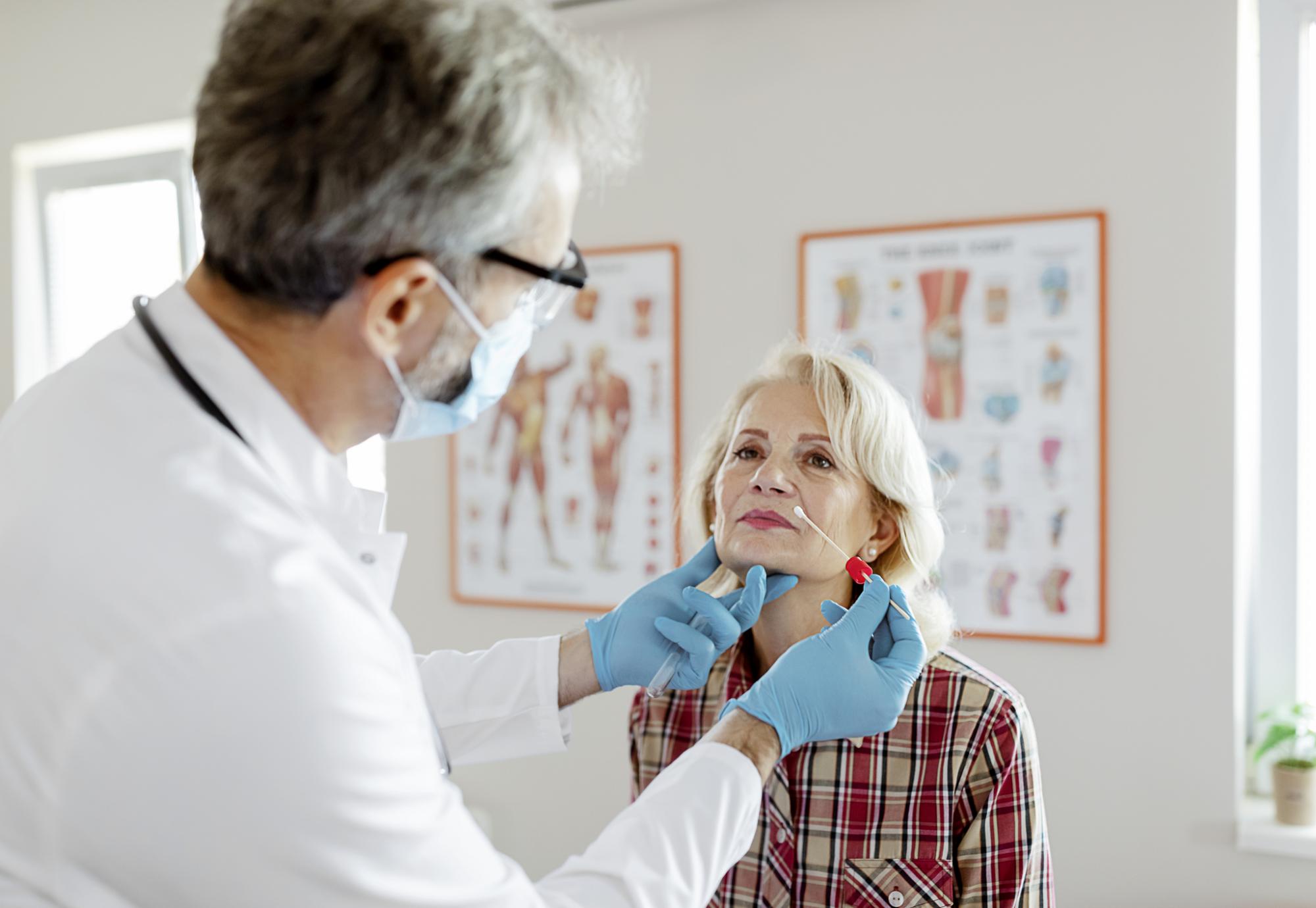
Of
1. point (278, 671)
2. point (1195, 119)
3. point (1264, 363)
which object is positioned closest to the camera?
point (278, 671)

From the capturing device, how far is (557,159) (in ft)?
3.08

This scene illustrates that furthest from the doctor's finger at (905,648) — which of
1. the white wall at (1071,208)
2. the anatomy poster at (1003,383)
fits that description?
the white wall at (1071,208)

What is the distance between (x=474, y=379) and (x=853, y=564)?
68 cm

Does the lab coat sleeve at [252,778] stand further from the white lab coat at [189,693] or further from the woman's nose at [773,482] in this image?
the woman's nose at [773,482]

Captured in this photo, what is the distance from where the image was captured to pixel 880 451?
1.65 meters

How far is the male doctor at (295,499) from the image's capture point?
73 cm

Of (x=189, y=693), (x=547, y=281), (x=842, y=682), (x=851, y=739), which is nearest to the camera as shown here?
(x=189, y=693)

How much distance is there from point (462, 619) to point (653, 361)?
930mm

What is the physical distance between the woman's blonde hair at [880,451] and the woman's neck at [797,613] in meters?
0.09

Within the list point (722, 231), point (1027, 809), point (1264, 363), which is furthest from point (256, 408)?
point (1264, 363)

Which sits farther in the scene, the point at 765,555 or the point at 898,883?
the point at 765,555

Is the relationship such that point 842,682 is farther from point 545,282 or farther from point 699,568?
point 545,282

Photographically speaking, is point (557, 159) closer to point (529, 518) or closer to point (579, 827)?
point (529, 518)

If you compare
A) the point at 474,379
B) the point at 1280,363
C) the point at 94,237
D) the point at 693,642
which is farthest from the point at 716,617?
the point at 94,237
